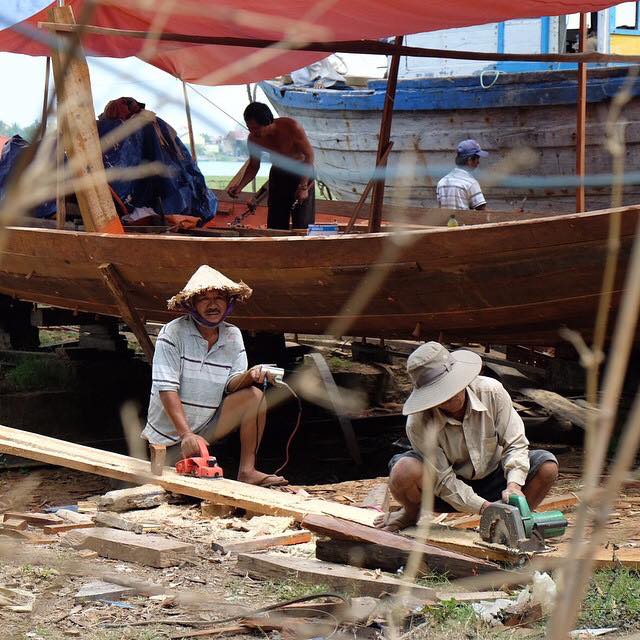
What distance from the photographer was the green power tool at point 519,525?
14.7ft

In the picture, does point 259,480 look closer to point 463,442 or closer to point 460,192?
point 463,442

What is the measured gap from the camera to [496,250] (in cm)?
639

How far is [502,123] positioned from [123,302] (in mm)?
6869

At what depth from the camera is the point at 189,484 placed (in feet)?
19.8

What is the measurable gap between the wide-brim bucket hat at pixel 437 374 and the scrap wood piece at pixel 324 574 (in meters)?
0.79

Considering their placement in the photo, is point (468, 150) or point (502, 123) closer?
point (468, 150)

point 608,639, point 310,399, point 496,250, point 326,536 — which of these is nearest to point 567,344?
point 496,250

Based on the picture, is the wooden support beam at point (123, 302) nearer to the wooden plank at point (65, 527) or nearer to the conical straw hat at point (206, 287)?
the conical straw hat at point (206, 287)

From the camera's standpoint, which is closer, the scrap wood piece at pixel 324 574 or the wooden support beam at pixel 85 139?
the scrap wood piece at pixel 324 574

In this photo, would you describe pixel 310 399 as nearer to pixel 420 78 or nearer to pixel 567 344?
pixel 567 344

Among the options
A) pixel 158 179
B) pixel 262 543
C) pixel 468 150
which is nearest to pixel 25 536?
pixel 262 543

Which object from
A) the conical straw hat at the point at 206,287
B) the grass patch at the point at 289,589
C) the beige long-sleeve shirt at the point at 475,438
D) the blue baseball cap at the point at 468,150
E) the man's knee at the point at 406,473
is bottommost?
the grass patch at the point at 289,589

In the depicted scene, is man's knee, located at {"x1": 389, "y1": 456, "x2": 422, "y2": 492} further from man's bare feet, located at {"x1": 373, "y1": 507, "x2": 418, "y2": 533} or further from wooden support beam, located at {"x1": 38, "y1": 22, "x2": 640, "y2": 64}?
wooden support beam, located at {"x1": 38, "y1": 22, "x2": 640, "y2": 64}

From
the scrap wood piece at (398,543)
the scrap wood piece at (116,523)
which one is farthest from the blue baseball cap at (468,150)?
the scrap wood piece at (398,543)
